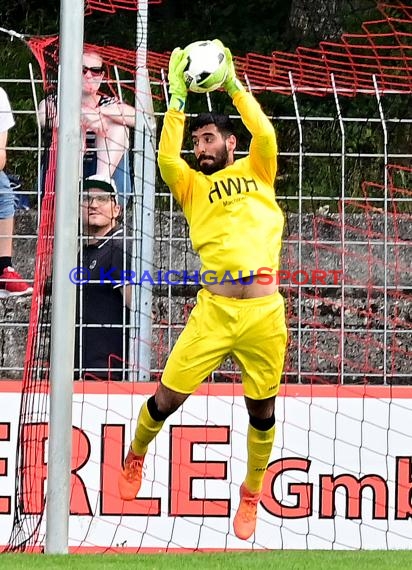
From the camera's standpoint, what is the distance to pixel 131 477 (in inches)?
332

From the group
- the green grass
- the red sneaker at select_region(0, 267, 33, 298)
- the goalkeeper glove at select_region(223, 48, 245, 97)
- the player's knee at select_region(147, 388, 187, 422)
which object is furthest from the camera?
the red sneaker at select_region(0, 267, 33, 298)

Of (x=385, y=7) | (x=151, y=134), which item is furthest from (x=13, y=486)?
(x=385, y=7)

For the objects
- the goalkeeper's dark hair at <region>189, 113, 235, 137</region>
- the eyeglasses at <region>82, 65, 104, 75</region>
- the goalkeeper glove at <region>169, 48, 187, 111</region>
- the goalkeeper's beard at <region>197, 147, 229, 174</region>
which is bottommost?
the goalkeeper's beard at <region>197, 147, 229, 174</region>

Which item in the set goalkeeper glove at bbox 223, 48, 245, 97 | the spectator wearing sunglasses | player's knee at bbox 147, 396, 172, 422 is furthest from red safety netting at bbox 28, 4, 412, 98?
player's knee at bbox 147, 396, 172, 422

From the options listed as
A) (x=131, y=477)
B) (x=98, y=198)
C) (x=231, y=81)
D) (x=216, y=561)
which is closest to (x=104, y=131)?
(x=98, y=198)

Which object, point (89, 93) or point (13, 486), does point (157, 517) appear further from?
point (89, 93)

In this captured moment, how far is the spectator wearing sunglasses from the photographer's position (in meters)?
9.32

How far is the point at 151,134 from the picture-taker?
9.19m

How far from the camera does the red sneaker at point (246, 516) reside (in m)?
8.45

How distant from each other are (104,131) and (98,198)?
14.8 inches

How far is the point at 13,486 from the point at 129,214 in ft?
5.36

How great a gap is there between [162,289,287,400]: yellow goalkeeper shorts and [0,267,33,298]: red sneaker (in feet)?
5.53

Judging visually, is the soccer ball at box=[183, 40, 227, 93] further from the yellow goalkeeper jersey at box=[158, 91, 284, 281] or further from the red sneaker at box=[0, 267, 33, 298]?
the red sneaker at box=[0, 267, 33, 298]

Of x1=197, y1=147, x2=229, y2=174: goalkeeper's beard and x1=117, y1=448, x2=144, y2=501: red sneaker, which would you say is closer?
x1=197, y1=147, x2=229, y2=174: goalkeeper's beard
